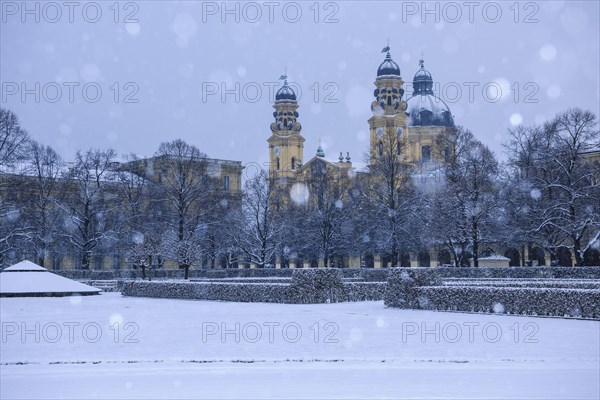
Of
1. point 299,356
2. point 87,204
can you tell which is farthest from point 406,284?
point 87,204

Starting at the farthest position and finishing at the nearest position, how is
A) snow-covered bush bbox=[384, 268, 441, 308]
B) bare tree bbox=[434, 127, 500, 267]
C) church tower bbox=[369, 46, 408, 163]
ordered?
1. church tower bbox=[369, 46, 408, 163]
2. bare tree bbox=[434, 127, 500, 267]
3. snow-covered bush bbox=[384, 268, 441, 308]

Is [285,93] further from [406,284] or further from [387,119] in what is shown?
[406,284]

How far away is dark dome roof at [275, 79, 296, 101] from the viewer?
391 ft

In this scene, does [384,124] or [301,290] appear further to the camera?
[384,124]

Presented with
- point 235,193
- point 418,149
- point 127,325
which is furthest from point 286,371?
point 418,149

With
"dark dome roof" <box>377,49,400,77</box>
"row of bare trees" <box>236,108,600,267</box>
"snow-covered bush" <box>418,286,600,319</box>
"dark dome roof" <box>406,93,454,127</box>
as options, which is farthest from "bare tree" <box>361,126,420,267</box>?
"dark dome roof" <box>406,93,454,127</box>

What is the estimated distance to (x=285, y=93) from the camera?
391 ft

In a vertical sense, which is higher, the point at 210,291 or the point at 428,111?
the point at 428,111

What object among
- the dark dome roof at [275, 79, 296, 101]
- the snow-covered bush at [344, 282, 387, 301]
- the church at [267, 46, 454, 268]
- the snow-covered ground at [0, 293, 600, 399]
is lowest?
the snow-covered ground at [0, 293, 600, 399]

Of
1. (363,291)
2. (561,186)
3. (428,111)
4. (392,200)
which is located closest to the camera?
(363,291)

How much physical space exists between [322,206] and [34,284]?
30016mm

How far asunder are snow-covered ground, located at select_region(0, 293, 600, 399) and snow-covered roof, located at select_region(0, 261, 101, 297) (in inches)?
552

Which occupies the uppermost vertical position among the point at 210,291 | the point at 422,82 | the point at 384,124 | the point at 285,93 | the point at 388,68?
the point at 422,82

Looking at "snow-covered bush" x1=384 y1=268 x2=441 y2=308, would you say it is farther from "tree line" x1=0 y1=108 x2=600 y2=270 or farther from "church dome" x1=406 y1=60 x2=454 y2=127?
"church dome" x1=406 y1=60 x2=454 y2=127
